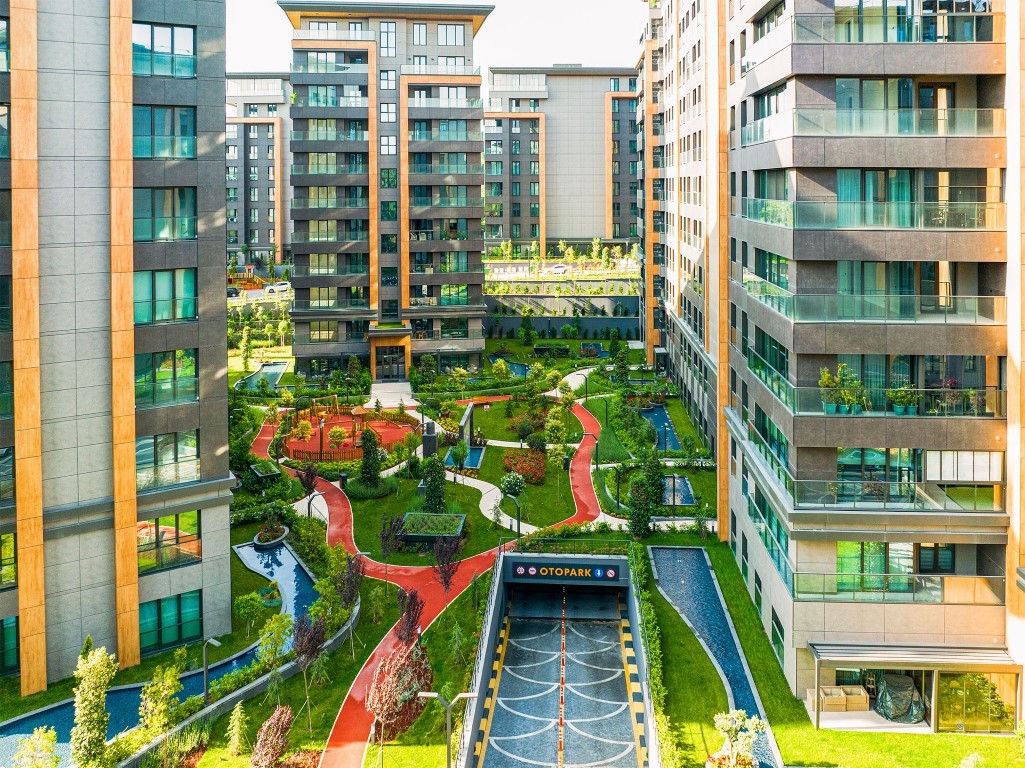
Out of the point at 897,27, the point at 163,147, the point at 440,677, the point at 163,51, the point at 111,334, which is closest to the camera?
the point at 897,27

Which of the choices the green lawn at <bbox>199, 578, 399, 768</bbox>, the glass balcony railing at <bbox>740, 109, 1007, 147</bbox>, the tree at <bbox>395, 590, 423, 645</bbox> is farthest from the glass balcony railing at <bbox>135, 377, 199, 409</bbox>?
the glass balcony railing at <bbox>740, 109, 1007, 147</bbox>

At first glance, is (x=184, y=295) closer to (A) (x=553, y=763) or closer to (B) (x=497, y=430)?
(A) (x=553, y=763)

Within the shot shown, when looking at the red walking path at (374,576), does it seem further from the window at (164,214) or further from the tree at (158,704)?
the window at (164,214)

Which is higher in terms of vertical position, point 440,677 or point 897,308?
point 897,308

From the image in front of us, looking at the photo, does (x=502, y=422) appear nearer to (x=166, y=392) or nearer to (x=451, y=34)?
(x=451, y=34)

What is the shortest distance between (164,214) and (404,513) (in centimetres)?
1868

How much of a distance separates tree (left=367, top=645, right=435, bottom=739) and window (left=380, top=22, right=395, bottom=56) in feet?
179

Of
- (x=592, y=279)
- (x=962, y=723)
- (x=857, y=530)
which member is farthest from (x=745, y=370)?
(x=592, y=279)

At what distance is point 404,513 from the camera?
4356cm

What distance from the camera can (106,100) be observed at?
27469mm

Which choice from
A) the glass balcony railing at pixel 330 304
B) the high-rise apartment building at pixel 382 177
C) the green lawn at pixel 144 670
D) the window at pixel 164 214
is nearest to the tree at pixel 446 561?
the green lawn at pixel 144 670

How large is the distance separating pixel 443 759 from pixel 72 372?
47.6 ft

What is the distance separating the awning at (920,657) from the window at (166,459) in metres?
18.5

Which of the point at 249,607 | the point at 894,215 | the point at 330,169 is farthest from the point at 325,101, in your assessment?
the point at 894,215
